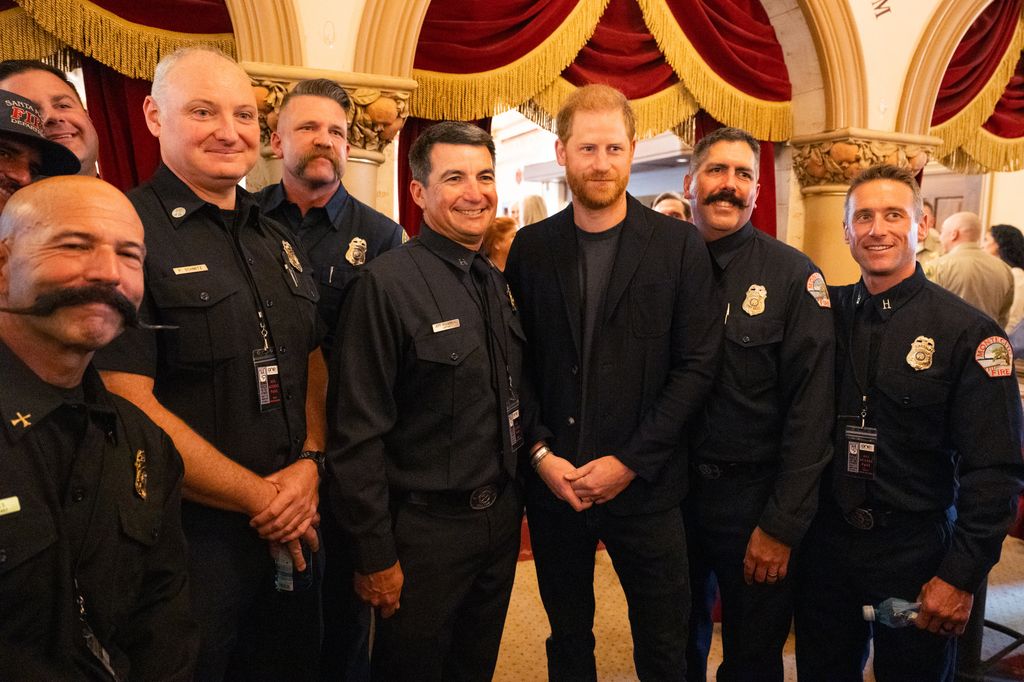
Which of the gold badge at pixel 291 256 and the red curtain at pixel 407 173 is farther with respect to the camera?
the red curtain at pixel 407 173

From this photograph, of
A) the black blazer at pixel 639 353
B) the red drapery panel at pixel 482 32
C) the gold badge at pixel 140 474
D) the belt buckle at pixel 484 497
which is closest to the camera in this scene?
the gold badge at pixel 140 474

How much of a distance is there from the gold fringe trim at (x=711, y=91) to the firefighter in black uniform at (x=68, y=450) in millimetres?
3333

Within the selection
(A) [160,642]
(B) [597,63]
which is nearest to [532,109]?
(B) [597,63]

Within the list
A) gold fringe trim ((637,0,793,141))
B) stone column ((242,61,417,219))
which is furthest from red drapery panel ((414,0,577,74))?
gold fringe trim ((637,0,793,141))

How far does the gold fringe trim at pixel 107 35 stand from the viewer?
265cm

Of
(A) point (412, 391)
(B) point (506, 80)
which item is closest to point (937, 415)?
(A) point (412, 391)

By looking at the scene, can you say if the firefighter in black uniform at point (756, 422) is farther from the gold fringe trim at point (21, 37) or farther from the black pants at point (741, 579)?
the gold fringe trim at point (21, 37)

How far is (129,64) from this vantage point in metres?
2.80

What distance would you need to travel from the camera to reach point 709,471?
6.09ft

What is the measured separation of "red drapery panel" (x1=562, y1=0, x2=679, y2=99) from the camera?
A: 12.0ft

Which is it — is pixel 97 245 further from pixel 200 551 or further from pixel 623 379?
pixel 623 379

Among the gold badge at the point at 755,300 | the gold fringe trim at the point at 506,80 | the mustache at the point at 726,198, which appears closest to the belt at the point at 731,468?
the gold badge at the point at 755,300

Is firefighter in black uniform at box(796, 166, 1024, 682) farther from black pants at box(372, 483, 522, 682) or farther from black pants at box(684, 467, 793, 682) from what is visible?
black pants at box(372, 483, 522, 682)

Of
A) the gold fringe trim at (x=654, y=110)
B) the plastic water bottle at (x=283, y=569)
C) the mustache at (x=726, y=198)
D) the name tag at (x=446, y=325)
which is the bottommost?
the plastic water bottle at (x=283, y=569)
